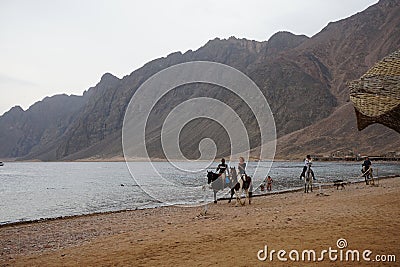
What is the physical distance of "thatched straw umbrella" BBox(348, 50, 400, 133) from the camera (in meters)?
4.35

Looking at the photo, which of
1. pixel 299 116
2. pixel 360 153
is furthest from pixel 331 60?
pixel 360 153

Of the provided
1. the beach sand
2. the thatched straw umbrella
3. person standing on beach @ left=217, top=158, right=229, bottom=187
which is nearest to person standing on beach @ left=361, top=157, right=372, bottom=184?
person standing on beach @ left=217, top=158, right=229, bottom=187

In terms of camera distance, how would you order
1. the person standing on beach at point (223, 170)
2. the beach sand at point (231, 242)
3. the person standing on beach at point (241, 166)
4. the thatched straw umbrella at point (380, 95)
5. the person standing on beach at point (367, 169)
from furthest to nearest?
the person standing on beach at point (367, 169)
the person standing on beach at point (223, 170)
the person standing on beach at point (241, 166)
the beach sand at point (231, 242)
the thatched straw umbrella at point (380, 95)

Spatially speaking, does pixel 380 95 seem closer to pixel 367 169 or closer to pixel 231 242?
pixel 231 242

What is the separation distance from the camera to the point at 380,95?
4.41 metres

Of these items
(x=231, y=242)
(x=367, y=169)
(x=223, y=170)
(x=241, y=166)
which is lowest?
(x=231, y=242)

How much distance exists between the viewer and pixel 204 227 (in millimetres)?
12633

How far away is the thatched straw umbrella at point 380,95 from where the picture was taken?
171 inches

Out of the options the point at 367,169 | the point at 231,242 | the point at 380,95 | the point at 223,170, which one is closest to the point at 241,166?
the point at 223,170

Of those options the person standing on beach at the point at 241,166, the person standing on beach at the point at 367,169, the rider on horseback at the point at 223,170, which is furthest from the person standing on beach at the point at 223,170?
the person standing on beach at the point at 367,169

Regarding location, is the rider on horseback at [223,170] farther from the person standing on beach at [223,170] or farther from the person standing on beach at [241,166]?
the person standing on beach at [241,166]

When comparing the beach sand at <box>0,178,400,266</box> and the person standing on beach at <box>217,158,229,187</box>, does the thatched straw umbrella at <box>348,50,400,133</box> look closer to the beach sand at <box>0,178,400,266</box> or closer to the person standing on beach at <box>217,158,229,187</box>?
the beach sand at <box>0,178,400,266</box>

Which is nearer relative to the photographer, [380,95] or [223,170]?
[380,95]

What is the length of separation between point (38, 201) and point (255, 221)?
92.4 feet
